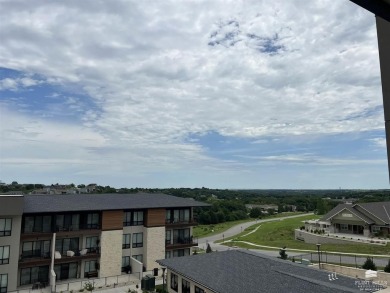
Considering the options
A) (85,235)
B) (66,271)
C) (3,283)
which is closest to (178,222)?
(85,235)

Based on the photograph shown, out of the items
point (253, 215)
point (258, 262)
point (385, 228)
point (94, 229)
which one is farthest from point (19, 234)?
point (253, 215)

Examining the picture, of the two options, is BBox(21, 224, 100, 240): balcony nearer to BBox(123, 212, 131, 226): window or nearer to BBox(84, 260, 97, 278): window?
BBox(84, 260, 97, 278): window

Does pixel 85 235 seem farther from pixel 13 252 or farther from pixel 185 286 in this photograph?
pixel 185 286

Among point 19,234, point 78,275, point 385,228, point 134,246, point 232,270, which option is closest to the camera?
point 232,270

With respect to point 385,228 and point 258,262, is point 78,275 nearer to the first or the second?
point 258,262

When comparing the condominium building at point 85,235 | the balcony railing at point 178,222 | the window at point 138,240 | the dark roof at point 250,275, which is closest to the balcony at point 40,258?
the condominium building at point 85,235

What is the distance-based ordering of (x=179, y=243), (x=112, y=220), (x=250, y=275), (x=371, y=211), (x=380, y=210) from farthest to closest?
(x=380, y=210), (x=371, y=211), (x=179, y=243), (x=112, y=220), (x=250, y=275)

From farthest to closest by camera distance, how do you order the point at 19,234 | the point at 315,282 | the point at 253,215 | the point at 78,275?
the point at 253,215, the point at 78,275, the point at 19,234, the point at 315,282
